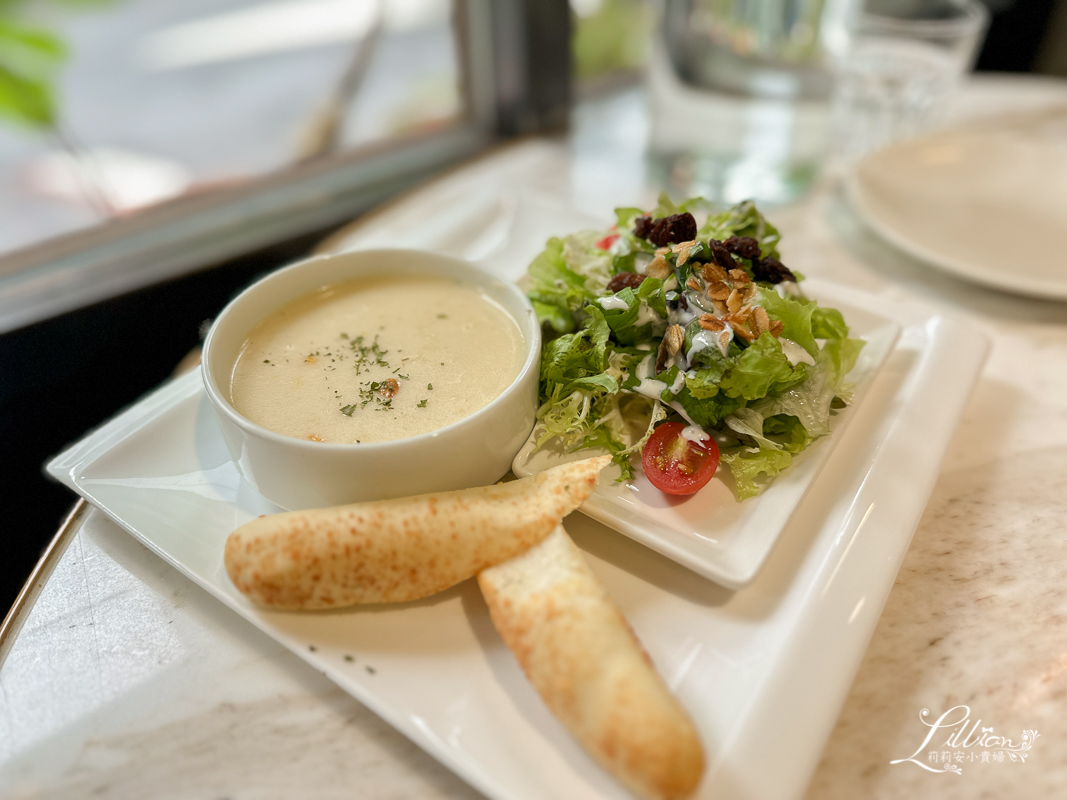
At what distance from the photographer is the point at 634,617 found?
134 centimetres

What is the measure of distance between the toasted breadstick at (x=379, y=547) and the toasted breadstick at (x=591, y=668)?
0.05m

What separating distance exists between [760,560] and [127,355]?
7.63 feet

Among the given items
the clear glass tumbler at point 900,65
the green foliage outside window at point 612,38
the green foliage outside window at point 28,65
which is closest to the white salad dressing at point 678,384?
the clear glass tumbler at point 900,65

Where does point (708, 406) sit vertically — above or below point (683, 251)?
below

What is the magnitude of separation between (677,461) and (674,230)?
60 centimetres

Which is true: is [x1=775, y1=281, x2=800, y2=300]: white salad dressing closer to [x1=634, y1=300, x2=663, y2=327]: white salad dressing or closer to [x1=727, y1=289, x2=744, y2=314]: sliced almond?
[x1=727, y1=289, x2=744, y2=314]: sliced almond

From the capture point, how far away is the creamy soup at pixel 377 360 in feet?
4.97

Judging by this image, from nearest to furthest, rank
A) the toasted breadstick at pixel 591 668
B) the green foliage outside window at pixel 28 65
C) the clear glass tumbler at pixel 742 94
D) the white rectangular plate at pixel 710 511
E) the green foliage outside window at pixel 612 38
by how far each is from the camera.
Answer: the toasted breadstick at pixel 591 668 → the white rectangular plate at pixel 710 511 → the green foliage outside window at pixel 28 65 → the clear glass tumbler at pixel 742 94 → the green foliage outside window at pixel 612 38

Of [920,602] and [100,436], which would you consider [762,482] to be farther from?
[100,436]

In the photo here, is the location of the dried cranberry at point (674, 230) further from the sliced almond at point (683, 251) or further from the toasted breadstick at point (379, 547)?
the toasted breadstick at point (379, 547)

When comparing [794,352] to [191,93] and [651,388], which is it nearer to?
[651,388]

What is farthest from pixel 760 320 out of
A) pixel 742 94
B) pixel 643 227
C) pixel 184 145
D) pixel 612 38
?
pixel 612 38

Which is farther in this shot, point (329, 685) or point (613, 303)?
point (613, 303)

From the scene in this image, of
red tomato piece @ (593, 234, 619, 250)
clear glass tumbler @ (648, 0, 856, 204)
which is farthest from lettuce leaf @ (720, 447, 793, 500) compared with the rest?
clear glass tumbler @ (648, 0, 856, 204)
